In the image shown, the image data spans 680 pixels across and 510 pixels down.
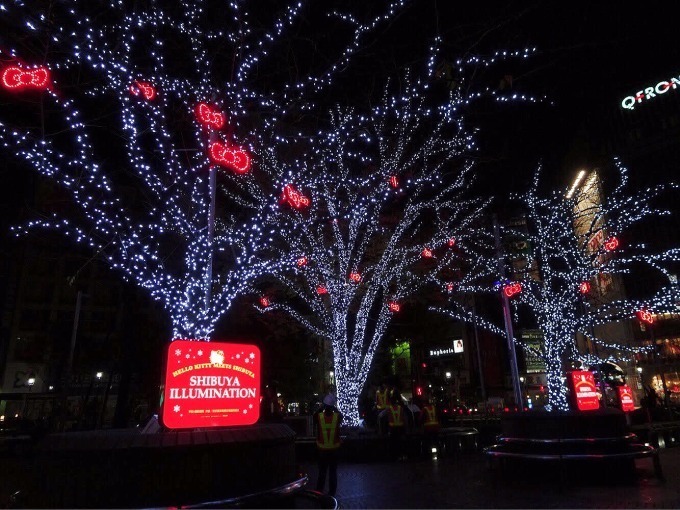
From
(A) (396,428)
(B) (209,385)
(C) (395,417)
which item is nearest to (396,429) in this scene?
(A) (396,428)

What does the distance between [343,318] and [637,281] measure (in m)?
33.9

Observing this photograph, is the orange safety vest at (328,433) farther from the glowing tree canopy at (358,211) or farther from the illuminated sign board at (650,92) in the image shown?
the illuminated sign board at (650,92)

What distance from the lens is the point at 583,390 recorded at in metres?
11.2

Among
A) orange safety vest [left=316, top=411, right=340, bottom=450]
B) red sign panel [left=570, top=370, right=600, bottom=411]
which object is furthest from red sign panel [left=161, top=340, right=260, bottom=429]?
red sign panel [left=570, top=370, right=600, bottom=411]

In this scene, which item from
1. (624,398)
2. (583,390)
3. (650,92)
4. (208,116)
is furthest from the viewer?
(650,92)

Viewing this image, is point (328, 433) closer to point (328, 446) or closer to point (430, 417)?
point (328, 446)

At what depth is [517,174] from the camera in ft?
53.5

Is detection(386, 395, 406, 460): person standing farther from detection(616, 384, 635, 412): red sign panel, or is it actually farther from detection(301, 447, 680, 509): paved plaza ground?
detection(616, 384, 635, 412): red sign panel

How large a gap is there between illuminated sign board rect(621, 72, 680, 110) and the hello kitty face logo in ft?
149

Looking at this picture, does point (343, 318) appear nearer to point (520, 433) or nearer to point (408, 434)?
point (408, 434)

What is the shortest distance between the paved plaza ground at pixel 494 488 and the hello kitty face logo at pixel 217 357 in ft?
12.7

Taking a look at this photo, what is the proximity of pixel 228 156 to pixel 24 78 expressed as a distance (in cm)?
276

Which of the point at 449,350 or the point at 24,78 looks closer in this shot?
the point at 24,78

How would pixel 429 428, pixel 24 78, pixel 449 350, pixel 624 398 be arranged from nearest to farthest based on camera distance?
1. pixel 24 78
2. pixel 429 428
3. pixel 624 398
4. pixel 449 350
